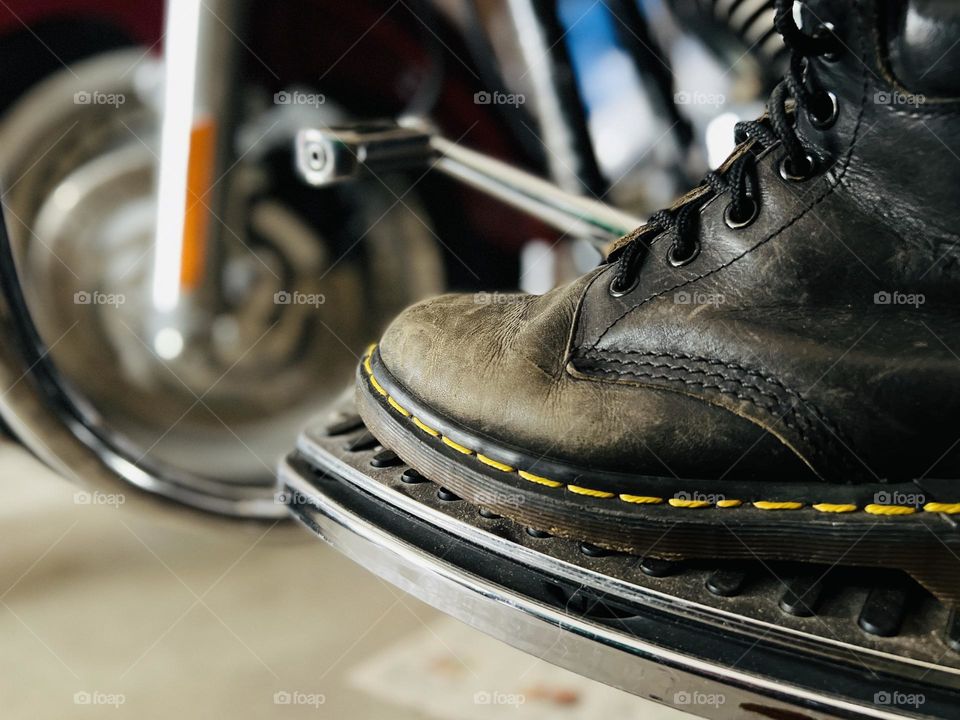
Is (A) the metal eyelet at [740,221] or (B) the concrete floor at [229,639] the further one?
(B) the concrete floor at [229,639]

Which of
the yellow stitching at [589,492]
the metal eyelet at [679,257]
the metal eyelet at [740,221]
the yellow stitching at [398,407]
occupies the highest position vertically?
the metal eyelet at [740,221]

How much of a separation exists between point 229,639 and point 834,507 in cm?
83

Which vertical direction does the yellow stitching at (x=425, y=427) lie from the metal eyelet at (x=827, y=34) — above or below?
below

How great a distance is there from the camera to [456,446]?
0.48m

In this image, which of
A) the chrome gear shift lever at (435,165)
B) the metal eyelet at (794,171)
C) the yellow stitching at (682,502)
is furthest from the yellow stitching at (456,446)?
the chrome gear shift lever at (435,165)

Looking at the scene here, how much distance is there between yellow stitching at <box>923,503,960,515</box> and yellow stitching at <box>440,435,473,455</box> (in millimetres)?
221

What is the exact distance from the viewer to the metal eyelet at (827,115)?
415mm

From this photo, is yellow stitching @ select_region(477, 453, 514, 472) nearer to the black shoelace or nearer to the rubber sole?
the rubber sole

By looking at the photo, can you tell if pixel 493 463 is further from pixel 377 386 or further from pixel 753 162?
pixel 753 162

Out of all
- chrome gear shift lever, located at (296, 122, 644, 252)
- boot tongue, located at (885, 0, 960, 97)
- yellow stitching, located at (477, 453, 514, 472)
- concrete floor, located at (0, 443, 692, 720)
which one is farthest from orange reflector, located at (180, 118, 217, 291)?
boot tongue, located at (885, 0, 960, 97)

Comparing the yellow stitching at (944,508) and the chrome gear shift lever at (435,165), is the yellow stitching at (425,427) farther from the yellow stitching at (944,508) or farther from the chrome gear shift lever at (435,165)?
the chrome gear shift lever at (435,165)

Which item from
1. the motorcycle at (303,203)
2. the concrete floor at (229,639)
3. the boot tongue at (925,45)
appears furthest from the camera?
the concrete floor at (229,639)

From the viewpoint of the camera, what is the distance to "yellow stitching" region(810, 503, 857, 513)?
406mm

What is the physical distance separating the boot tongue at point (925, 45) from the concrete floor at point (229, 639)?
700mm
